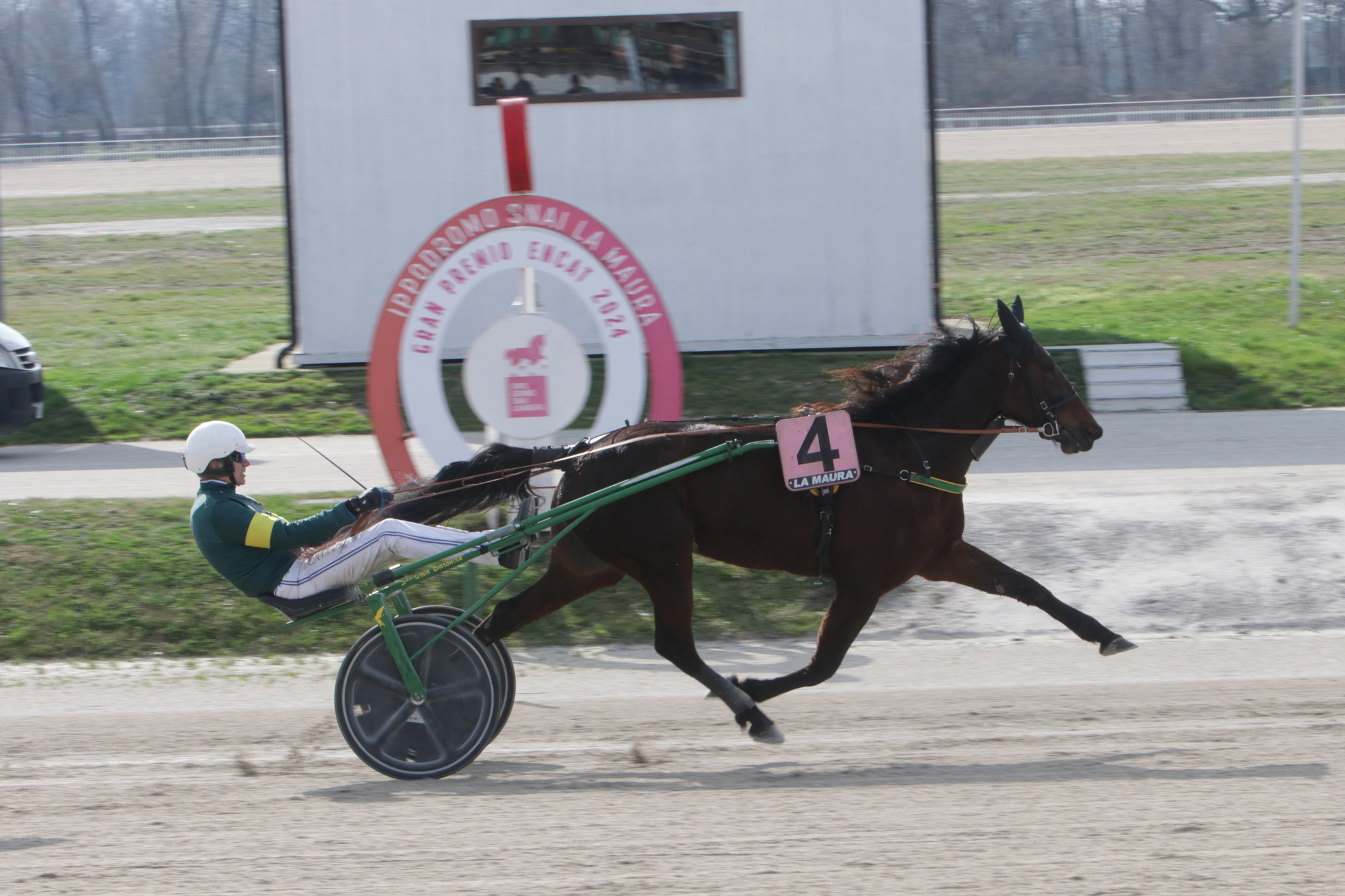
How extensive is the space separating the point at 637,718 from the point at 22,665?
323 centimetres

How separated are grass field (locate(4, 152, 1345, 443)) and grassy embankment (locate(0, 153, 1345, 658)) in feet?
0.14

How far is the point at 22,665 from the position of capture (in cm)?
676

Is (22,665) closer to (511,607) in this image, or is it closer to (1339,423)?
(511,607)

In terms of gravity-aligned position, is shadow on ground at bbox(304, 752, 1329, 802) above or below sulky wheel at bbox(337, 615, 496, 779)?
below

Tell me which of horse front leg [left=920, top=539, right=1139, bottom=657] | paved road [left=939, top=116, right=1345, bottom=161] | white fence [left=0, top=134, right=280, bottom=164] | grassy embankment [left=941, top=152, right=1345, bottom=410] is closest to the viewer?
horse front leg [left=920, top=539, right=1139, bottom=657]

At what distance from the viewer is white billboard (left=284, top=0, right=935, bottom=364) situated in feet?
39.1

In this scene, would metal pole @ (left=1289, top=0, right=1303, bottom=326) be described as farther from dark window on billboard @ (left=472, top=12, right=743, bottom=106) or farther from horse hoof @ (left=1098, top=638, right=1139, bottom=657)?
horse hoof @ (left=1098, top=638, right=1139, bottom=657)

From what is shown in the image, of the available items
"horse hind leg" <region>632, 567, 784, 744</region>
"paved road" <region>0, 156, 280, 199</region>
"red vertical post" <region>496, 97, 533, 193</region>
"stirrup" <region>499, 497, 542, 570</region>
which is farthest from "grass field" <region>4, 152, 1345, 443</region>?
"horse hind leg" <region>632, 567, 784, 744</region>

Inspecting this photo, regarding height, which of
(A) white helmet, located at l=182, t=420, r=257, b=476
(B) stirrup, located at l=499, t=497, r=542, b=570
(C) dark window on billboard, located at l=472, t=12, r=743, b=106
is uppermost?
(C) dark window on billboard, located at l=472, t=12, r=743, b=106

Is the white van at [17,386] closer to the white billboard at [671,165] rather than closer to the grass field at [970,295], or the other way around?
the grass field at [970,295]

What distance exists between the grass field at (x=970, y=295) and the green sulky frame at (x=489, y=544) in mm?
5489

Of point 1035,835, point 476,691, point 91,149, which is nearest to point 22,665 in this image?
point 476,691

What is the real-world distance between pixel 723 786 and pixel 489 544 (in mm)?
1278

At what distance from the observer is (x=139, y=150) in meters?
39.2
